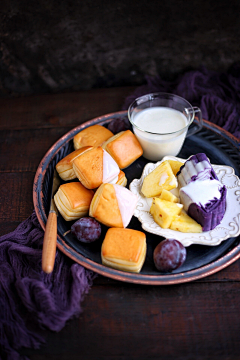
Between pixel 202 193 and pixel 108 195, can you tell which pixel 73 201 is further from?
pixel 202 193

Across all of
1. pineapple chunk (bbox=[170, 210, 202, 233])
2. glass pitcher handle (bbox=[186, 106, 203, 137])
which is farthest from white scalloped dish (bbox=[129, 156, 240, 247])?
glass pitcher handle (bbox=[186, 106, 203, 137])

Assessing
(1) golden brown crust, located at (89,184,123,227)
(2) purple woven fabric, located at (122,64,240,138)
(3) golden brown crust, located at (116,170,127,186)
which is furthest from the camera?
(2) purple woven fabric, located at (122,64,240,138)

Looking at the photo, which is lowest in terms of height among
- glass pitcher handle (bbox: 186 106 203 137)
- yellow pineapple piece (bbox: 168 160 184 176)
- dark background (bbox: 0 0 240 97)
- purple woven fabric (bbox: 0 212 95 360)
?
purple woven fabric (bbox: 0 212 95 360)

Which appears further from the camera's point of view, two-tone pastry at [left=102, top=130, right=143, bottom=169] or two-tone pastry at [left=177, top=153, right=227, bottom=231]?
two-tone pastry at [left=102, top=130, right=143, bottom=169]

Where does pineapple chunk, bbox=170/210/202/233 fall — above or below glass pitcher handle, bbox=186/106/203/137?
below

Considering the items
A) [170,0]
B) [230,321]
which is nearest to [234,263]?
[230,321]

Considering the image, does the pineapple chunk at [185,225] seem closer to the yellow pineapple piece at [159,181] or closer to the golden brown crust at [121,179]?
the yellow pineapple piece at [159,181]

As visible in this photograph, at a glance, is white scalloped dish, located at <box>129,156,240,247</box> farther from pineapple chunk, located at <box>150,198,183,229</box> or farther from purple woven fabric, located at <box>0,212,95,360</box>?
purple woven fabric, located at <box>0,212,95,360</box>

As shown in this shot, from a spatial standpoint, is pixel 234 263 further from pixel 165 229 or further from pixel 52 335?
pixel 52 335

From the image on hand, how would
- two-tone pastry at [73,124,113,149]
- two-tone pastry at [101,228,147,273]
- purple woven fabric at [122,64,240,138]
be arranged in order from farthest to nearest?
purple woven fabric at [122,64,240,138] → two-tone pastry at [73,124,113,149] → two-tone pastry at [101,228,147,273]

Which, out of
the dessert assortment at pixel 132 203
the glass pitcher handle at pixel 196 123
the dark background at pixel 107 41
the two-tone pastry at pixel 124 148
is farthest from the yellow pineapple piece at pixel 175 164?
the dark background at pixel 107 41
